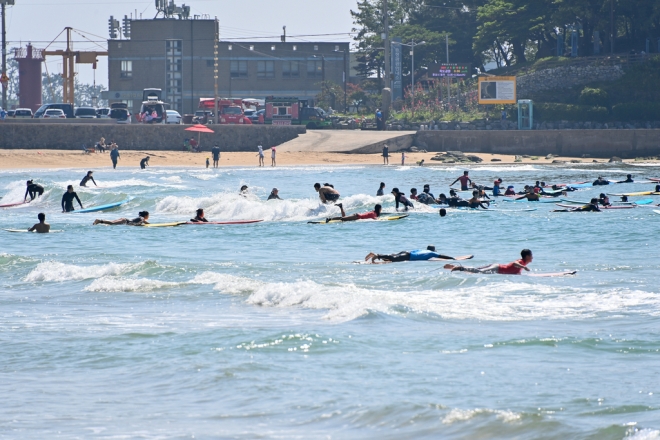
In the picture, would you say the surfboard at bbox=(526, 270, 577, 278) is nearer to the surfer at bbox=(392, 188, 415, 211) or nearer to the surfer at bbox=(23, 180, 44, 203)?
the surfer at bbox=(392, 188, 415, 211)

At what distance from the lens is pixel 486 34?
70.8m

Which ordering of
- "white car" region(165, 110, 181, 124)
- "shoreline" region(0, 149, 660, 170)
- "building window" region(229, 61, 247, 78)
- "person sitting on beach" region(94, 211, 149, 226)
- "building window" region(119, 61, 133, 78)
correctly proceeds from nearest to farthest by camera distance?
"person sitting on beach" region(94, 211, 149, 226), "shoreline" region(0, 149, 660, 170), "white car" region(165, 110, 181, 124), "building window" region(229, 61, 247, 78), "building window" region(119, 61, 133, 78)

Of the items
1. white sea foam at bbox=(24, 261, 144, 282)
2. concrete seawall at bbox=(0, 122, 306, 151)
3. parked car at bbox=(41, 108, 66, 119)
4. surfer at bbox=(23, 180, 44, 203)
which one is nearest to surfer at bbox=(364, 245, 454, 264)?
white sea foam at bbox=(24, 261, 144, 282)

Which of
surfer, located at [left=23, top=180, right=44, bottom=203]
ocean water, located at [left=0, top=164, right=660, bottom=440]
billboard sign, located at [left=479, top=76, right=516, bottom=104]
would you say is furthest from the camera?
billboard sign, located at [left=479, top=76, right=516, bottom=104]

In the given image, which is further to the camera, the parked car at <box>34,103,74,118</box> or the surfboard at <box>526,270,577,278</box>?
the parked car at <box>34,103,74,118</box>

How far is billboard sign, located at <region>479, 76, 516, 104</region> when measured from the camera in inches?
2534

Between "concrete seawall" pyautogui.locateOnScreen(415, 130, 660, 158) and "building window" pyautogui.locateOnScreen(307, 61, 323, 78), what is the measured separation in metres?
32.2

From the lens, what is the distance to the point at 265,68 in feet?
301

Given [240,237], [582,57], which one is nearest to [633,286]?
[240,237]

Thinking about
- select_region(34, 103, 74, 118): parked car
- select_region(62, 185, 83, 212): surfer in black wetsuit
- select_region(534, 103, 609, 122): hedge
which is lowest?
select_region(62, 185, 83, 212): surfer in black wetsuit

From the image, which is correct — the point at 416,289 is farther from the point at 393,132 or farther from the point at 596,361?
the point at 393,132

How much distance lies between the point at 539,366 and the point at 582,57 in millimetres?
61836

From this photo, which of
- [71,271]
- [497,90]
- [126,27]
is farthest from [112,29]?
[71,271]

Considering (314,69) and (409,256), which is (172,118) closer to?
(314,69)
